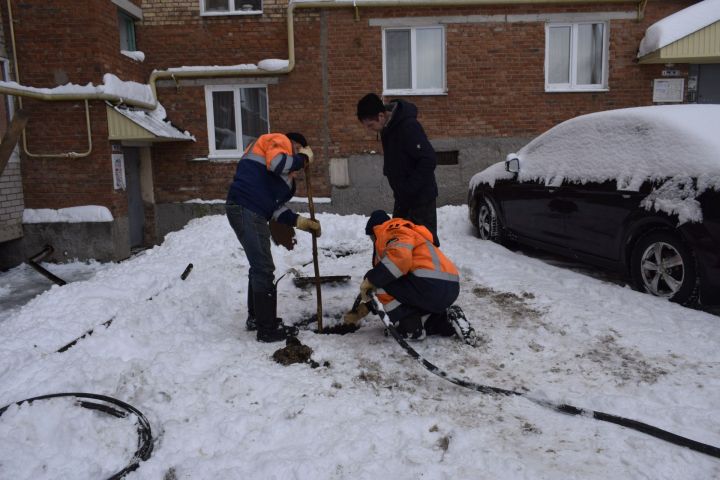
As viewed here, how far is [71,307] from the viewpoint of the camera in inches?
205

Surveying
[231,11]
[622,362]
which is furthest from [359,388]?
[231,11]

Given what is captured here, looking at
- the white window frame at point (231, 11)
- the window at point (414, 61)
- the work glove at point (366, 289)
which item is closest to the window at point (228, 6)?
the white window frame at point (231, 11)

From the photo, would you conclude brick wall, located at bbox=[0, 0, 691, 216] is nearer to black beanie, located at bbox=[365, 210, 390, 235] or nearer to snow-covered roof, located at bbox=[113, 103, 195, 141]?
snow-covered roof, located at bbox=[113, 103, 195, 141]

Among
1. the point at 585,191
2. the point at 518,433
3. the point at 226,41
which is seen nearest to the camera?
the point at 518,433

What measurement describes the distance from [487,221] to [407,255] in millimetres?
4011

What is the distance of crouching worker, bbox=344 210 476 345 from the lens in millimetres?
4129

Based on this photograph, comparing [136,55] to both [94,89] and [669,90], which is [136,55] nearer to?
[94,89]

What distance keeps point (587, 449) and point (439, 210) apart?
23.9ft

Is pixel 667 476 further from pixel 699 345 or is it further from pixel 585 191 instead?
pixel 585 191

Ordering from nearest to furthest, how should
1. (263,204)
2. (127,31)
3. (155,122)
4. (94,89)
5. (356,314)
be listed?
(263,204)
(356,314)
(94,89)
(155,122)
(127,31)

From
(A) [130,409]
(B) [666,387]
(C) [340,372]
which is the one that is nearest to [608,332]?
(B) [666,387]

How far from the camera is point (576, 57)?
1078 centimetres

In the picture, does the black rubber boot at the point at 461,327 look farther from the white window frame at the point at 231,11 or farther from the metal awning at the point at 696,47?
the white window frame at the point at 231,11

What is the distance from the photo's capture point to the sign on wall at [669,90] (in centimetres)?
1053
